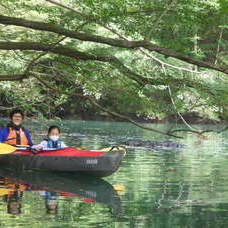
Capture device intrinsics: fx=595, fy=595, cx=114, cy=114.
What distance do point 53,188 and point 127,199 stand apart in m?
1.74

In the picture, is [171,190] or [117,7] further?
[171,190]

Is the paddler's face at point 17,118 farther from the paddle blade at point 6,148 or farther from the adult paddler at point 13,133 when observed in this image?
the paddle blade at point 6,148

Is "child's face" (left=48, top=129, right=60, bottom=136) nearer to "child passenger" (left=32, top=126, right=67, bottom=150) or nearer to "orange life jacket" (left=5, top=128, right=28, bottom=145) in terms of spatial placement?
"child passenger" (left=32, top=126, right=67, bottom=150)

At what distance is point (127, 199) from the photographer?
9.87 metres

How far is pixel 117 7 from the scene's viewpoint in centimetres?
878

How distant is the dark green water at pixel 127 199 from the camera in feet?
25.8

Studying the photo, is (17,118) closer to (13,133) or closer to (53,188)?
(13,133)

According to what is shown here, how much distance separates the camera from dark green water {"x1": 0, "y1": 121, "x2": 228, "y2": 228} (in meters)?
7.86

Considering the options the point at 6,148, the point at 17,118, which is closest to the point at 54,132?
the point at 17,118

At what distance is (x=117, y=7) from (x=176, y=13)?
2.89ft

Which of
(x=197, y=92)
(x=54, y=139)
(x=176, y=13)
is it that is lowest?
(x=54, y=139)

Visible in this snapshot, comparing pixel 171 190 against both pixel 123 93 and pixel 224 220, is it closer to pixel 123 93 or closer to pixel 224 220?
pixel 123 93

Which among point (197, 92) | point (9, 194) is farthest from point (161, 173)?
point (9, 194)

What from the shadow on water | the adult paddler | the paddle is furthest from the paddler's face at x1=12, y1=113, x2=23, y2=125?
the shadow on water
